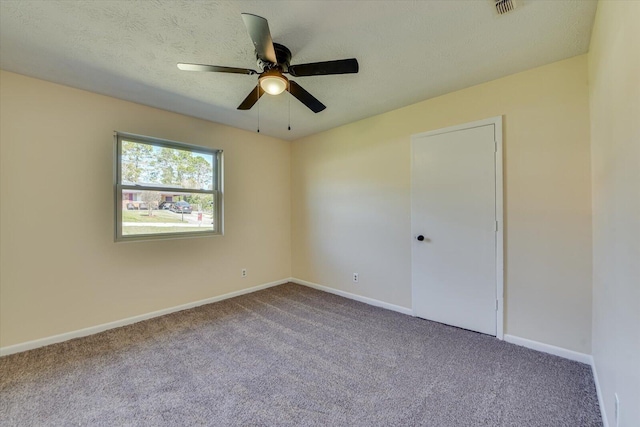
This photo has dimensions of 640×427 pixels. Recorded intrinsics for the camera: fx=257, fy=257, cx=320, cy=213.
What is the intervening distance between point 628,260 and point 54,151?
14.1 feet

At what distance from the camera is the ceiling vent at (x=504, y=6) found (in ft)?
5.21

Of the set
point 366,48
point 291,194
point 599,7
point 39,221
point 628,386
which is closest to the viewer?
point 628,386

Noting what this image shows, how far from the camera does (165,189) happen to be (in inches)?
129

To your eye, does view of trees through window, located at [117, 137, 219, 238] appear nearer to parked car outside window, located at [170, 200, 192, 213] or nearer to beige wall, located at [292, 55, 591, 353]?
parked car outside window, located at [170, 200, 192, 213]

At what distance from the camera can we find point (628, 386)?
1108 millimetres

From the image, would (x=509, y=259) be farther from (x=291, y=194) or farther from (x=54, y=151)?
(x=54, y=151)

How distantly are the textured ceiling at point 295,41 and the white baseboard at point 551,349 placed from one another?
2476mm

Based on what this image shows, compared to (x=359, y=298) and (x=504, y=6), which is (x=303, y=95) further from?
(x=359, y=298)

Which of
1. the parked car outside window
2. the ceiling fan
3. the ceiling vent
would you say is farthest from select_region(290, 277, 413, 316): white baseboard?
the ceiling vent

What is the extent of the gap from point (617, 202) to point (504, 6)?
133 cm

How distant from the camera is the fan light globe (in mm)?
1877

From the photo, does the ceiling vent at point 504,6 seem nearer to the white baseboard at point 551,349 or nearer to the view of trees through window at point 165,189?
the white baseboard at point 551,349

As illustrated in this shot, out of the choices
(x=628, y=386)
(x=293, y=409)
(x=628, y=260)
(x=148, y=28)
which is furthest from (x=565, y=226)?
(x=148, y=28)

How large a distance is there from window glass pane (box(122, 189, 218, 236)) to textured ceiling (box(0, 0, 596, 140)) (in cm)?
117
